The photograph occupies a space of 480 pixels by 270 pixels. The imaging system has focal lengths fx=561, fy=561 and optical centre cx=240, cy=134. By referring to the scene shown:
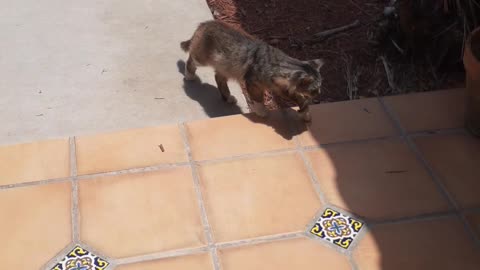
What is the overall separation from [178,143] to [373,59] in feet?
7.12

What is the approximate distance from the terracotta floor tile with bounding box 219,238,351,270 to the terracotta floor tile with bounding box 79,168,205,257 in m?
0.24

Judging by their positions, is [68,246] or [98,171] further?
[98,171]

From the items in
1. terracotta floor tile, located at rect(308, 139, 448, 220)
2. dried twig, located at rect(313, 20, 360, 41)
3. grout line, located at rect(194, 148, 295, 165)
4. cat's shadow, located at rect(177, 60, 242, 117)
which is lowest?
cat's shadow, located at rect(177, 60, 242, 117)

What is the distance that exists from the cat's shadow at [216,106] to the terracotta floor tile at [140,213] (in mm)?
802

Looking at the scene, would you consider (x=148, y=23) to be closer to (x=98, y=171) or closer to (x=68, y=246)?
(x=98, y=171)

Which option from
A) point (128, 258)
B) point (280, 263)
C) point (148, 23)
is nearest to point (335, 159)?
point (280, 263)

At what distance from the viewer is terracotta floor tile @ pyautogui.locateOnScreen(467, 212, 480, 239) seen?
11.4ft

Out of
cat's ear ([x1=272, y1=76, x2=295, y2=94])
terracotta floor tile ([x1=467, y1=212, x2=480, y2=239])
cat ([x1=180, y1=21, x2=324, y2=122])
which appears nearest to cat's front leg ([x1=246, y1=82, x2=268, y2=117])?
cat ([x1=180, y1=21, x2=324, y2=122])

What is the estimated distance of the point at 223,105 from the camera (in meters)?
4.62

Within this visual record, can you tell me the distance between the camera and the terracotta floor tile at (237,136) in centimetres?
397

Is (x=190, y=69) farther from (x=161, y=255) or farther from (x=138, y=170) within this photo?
(x=161, y=255)

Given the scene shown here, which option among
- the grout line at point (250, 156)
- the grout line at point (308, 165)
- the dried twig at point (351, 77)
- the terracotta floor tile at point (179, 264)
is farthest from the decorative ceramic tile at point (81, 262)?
the dried twig at point (351, 77)

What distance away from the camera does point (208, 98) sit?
4684 mm

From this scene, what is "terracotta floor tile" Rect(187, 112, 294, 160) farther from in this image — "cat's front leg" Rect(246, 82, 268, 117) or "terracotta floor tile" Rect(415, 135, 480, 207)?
"terracotta floor tile" Rect(415, 135, 480, 207)
